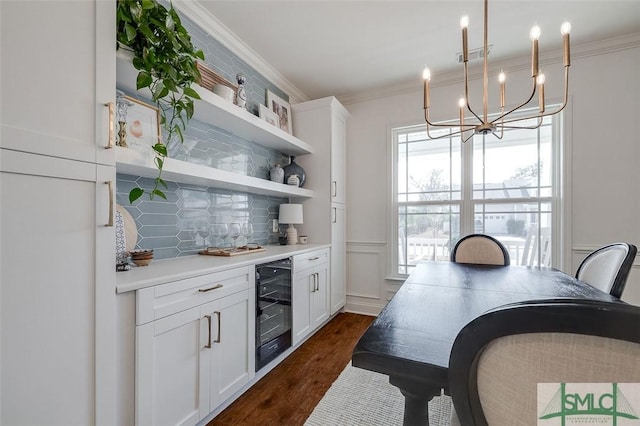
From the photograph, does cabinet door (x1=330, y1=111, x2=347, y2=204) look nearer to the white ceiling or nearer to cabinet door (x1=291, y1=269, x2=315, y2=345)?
the white ceiling

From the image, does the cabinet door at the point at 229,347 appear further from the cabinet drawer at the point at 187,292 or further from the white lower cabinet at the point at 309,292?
the white lower cabinet at the point at 309,292

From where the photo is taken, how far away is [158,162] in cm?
146

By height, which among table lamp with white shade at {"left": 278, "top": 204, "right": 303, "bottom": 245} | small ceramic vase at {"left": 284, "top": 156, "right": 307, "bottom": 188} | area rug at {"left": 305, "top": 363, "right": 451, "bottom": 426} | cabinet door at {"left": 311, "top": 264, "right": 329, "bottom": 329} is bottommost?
area rug at {"left": 305, "top": 363, "right": 451, "bottom": 426}

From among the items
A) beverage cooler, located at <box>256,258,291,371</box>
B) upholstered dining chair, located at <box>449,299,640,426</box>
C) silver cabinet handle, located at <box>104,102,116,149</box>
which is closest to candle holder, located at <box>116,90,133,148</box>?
silver cabinet handle, located at <box>104,102,116,149</box>

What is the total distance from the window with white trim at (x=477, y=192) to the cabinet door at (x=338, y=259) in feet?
2.09

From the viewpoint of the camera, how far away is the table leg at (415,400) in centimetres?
77

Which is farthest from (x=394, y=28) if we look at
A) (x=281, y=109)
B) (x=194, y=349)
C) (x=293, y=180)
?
(x=194, y=349)

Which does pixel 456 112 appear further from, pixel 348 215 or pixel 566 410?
pixel 566 410

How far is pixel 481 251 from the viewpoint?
241 centimetres

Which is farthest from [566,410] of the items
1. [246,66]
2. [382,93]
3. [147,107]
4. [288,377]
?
[382,93]

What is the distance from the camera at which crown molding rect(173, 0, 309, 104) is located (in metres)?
2.07

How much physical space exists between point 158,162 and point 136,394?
109 cm

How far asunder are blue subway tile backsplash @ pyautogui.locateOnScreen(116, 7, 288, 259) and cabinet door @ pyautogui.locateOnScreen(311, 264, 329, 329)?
66cm

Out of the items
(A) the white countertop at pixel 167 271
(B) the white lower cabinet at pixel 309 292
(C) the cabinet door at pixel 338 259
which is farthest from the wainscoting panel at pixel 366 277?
(A) the white countertop at pixel 167 271
